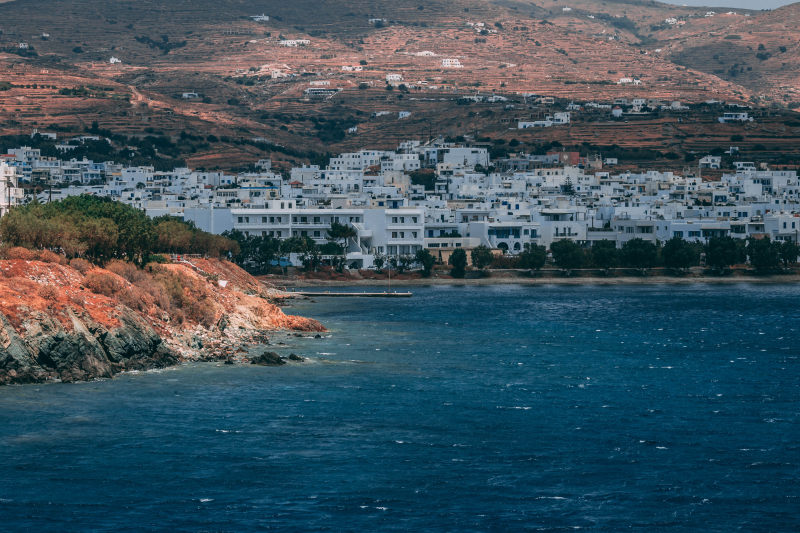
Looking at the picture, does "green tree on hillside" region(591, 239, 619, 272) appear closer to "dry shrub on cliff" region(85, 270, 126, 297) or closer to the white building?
the white building

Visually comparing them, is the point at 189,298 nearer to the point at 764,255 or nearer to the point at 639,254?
the point at 639,254

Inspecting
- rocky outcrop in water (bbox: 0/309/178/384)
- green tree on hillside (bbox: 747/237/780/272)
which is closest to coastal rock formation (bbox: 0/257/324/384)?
rocky outcrop in water (bbox: 0/309/178/384)

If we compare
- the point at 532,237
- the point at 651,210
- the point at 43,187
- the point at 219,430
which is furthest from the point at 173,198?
the point at 219,430

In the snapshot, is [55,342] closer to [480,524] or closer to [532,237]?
[480,524]

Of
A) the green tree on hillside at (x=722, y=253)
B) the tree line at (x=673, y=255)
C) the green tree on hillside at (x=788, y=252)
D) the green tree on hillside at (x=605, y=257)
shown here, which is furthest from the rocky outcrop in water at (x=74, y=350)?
the green tree on hillside at (x=788, y=252)

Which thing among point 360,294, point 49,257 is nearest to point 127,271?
point 49,257

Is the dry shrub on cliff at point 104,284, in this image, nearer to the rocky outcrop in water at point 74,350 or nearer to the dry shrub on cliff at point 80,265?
the dry shrub on cliff at point 80,265
